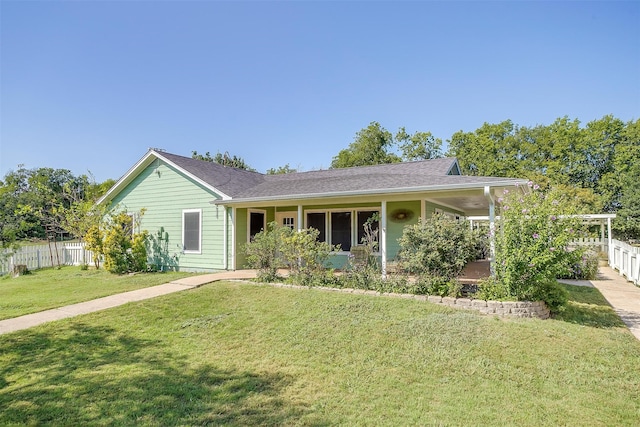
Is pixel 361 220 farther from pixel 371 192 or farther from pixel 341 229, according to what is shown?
pixel 371 192

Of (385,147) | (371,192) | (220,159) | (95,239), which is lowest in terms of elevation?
(95,239)

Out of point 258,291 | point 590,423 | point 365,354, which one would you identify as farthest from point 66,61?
point 590,423

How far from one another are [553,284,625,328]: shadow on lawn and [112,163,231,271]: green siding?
9874 mm

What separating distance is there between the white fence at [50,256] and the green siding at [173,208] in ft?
10.2

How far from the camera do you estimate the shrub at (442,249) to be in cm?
725

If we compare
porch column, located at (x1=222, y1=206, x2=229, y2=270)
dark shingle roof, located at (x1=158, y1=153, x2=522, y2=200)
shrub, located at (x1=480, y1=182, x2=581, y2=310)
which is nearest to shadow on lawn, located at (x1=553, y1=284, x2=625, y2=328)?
shrub, located at (x1=480, y1=182, x2=581, y2=310)

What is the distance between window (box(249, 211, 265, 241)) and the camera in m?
12.5

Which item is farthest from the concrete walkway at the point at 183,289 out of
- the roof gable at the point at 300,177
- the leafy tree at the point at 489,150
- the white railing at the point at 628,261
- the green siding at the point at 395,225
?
the leafy tree at the point at 489,150

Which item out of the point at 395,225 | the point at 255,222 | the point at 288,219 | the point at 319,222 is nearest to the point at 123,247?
the point at 255,222

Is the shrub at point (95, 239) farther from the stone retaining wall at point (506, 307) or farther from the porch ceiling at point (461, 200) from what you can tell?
the stone retaining wall at point (506, 307)

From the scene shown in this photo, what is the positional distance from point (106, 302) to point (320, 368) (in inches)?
227

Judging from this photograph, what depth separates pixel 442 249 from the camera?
7.30 meters

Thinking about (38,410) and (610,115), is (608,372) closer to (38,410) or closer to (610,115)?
(38,410)

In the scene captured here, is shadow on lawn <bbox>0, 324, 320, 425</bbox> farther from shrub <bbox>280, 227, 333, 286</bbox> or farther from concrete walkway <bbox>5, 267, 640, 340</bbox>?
shrub <bbox>280, 227, 333, 286</bbox>
